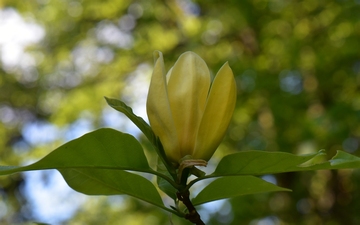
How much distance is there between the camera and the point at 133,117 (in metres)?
0.60

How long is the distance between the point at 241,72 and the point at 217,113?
6.18 feet

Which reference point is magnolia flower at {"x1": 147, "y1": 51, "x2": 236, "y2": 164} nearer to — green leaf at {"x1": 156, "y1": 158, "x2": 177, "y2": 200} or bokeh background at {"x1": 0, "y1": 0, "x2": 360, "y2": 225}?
green leaf at {"x1": 156, "y1": 158, "x2": 177, "y2": 200}

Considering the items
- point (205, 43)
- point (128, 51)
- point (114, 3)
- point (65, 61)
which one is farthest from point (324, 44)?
point (65, 61)

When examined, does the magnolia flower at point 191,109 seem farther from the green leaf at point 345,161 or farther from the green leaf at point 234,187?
the green leaf at point 345,161

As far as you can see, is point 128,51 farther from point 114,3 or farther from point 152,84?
point 152,84

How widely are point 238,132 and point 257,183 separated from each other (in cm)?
278

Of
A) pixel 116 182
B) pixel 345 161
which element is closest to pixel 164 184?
pixel 116 182

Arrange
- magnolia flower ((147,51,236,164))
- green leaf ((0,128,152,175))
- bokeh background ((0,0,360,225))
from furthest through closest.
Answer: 1. bokeh background ((0,0,360,225))
2. magnolia flower ((147,51,236,164))
3. green leaf ((0,128,152,175))

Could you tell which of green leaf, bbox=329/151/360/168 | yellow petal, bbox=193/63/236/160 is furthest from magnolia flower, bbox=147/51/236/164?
green leaf, bbox=329/151/360/168

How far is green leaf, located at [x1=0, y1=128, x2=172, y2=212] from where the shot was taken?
1.85 feet

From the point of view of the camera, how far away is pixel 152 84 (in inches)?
25.5

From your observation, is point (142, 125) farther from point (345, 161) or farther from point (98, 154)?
point (345, 161)

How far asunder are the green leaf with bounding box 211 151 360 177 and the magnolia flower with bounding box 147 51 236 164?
6 centimetres

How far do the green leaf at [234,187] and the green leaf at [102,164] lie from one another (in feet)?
0.24
